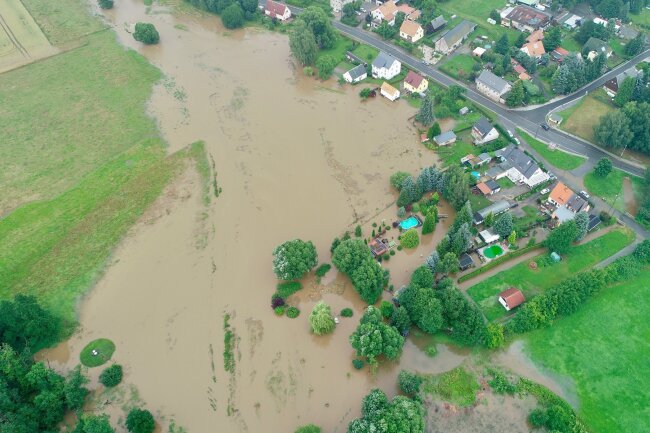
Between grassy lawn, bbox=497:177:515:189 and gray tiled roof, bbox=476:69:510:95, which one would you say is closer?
grassy lawn, bbox=497:177:515:189

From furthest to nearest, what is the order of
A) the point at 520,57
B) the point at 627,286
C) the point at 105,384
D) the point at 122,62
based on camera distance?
the point at 122,62, the point at 520,57, the point at 627,286, the point at 105,384

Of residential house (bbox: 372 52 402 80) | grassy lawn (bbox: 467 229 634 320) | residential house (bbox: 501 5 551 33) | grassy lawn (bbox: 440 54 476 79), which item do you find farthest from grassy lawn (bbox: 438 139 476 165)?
residential house (bbox: 501 5 551 33)

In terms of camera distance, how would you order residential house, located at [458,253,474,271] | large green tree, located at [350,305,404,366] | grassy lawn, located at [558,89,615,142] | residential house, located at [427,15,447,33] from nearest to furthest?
large green tree, located at [350,305,404,366]
residential house, located at [458,253,474,271]
grassy lawn, located at [558,89,615,142]
residential house, located at [427,15,447,33]

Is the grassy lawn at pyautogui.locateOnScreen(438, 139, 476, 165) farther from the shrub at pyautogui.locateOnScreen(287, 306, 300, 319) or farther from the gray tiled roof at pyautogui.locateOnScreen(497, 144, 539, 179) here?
the shrub at pyautogui.locateOnScreen(287, 306, 300, 319)

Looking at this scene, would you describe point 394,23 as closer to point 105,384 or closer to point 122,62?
point 122,62

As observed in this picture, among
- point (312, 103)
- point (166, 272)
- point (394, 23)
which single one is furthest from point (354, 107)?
point (166, 272)

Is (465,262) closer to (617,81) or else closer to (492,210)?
(492,210)

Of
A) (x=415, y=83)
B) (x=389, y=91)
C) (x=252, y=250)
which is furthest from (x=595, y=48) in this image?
(x=252, y=250)

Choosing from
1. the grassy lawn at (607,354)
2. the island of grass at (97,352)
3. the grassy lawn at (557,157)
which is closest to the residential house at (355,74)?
the grassy lawn at (557,157)
